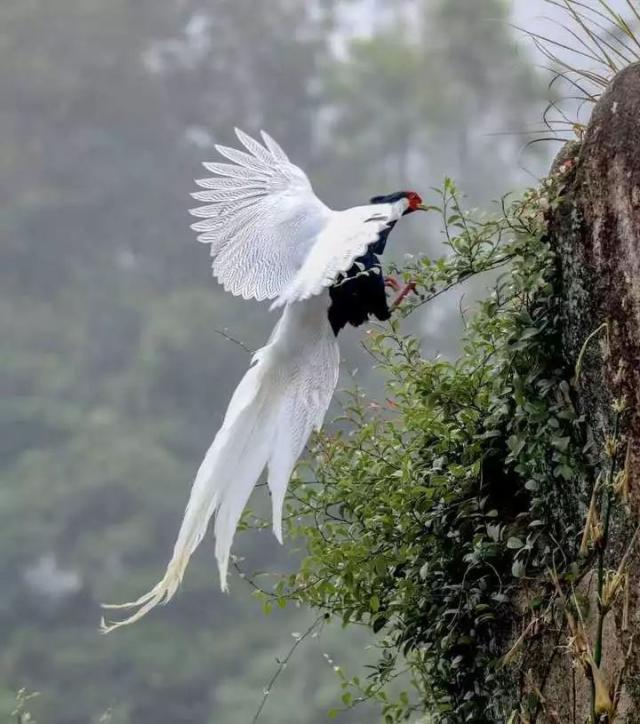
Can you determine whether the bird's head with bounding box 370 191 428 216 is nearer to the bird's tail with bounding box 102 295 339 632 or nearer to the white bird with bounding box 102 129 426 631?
the white bird with bounding box 102 129 426 631

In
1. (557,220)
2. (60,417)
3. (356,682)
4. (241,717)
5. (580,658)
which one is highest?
(60,417)

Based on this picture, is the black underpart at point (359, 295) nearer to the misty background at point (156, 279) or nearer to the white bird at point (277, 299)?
the white bird at point (277, 299)

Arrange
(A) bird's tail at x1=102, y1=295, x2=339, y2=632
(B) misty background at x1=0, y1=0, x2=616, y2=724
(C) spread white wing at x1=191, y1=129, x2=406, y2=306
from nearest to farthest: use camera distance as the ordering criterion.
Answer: (A) bird's tail at x1=102, y1=295, x2=339, y2=632, (C) spread white wing at x1=191, y1=129, x2=406, y2=306, (B) misty background at x1=0, y1=0, x2=616, y2=724

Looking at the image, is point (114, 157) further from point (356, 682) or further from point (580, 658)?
point (580, 658)

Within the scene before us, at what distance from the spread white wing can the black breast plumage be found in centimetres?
4

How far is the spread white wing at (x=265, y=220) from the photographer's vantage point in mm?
1083

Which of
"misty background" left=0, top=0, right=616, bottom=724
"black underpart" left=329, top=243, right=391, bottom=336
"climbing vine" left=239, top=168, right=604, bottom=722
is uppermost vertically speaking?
"misty background" left=0, top=0, right=616, bottom=724

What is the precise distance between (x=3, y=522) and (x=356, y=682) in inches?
63.0

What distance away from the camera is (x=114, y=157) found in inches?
128

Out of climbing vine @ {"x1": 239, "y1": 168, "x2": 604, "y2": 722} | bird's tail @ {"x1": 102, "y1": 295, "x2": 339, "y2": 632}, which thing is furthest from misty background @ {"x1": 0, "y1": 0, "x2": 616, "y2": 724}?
→ bird's tail @ {"x1": 102, "y1": 295, "x2": 339, "y2": 632}

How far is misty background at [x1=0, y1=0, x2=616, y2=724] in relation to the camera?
2404mm

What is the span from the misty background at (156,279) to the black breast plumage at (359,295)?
2.49ft

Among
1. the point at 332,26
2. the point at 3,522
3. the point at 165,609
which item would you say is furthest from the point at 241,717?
the point at 332,26

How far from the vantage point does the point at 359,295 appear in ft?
3.43
